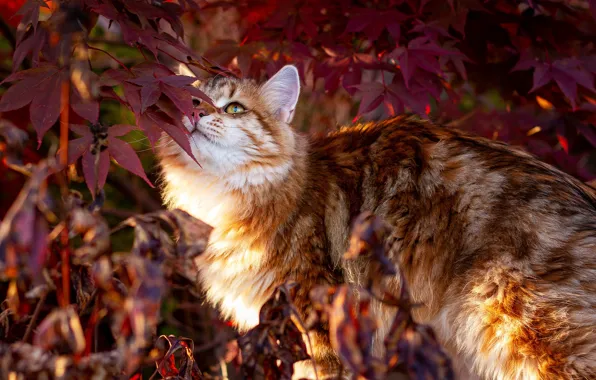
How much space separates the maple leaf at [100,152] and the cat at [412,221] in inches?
24.6

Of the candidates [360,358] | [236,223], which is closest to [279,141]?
[236,223]

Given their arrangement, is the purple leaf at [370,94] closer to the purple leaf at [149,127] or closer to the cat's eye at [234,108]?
the cat's eye at [234,108]

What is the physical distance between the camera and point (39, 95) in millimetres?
2109

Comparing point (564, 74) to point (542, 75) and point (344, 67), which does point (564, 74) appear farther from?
point (344, 67)

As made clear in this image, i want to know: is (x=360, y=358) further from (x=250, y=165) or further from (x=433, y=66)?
(x=433, y=66)

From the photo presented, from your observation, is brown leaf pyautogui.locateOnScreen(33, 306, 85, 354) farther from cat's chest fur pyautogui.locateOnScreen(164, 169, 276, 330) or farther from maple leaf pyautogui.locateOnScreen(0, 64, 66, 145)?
cat's chest fur pyautogui.locateOnScreen(164, 169, 276, 330)

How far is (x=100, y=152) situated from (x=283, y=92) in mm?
1214

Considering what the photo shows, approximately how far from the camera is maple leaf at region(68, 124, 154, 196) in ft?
6.58

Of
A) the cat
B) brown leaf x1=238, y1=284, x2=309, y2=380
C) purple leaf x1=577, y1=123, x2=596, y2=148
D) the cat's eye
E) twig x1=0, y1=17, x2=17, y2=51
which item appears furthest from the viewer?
twig x1=0, y1=17, x2=17, y2=51

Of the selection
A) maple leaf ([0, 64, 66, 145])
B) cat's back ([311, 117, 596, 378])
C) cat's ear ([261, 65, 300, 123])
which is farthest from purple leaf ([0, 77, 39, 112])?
cat's back ([311, 117, 596, 378])

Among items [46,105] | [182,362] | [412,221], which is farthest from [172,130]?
[412,221]

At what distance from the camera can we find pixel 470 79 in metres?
3.46

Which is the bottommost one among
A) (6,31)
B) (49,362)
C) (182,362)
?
(182,362)

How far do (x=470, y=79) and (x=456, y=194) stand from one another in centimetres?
107
